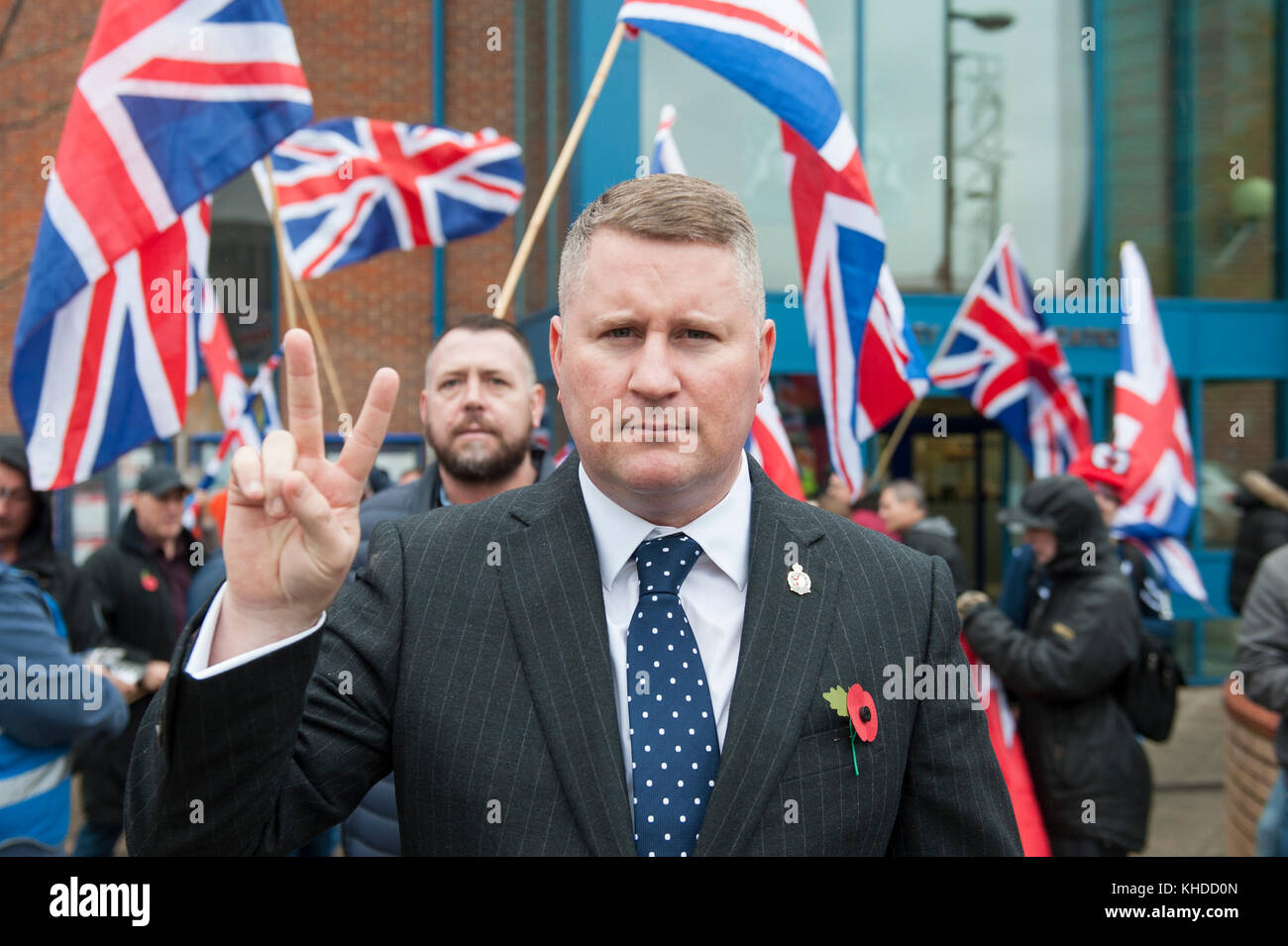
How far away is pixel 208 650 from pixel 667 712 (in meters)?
0.64

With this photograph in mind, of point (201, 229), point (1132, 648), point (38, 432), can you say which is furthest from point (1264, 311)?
point (38, 432)

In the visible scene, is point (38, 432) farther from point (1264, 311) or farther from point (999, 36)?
point (1264, 311)

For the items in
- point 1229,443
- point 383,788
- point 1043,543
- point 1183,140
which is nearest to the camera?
point 383,788

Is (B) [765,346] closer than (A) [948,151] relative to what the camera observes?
Yes

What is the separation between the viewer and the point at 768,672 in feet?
5.44

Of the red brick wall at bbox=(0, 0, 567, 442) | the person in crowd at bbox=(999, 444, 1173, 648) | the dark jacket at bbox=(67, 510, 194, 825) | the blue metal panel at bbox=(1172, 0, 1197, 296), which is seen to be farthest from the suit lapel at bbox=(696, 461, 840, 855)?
the blue metal panel at bbox=(1172, 0, 1197, 296)

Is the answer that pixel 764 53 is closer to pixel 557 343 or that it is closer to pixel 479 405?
pixel 479 405

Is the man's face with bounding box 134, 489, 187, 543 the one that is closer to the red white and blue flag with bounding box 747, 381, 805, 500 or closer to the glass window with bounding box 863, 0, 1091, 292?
the red white and blue flag with bounding box 747, 381, 805, 500

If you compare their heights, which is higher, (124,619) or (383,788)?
(124,619)

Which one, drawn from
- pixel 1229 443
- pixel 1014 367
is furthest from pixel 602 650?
pixel 1229 443

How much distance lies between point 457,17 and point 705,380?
10.8 metres

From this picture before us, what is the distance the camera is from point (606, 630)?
1.69m

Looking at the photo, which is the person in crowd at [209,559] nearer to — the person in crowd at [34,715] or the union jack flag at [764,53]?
the person in crowd at [34,715]

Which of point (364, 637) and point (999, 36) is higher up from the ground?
point (999, 36)
